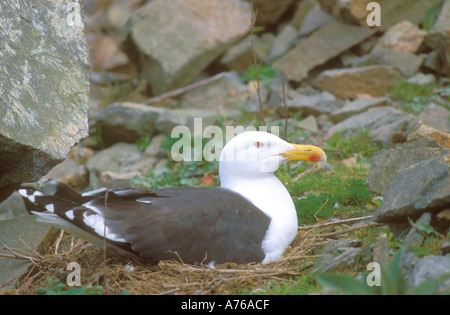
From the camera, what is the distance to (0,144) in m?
4.14

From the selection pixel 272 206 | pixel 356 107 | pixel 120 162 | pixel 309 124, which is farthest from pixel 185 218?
pixel 356 107

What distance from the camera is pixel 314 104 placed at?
26.9 ft

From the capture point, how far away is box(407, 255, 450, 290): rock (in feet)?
10.2

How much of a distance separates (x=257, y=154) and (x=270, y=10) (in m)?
6.60

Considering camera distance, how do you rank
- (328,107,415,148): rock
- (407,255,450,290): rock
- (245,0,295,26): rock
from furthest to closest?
(245,0,295,26): rock → (328,107,415,148): rock → (407,255,450,290): rock

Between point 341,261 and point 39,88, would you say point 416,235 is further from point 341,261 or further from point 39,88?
point 39,88

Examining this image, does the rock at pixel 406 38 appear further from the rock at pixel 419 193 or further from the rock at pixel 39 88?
the rock at pixel 419 193

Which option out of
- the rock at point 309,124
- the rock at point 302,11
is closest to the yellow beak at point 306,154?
the rock at point 309,124

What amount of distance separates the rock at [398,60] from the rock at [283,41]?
5.65ft

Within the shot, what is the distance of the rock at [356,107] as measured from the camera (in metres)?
7.79

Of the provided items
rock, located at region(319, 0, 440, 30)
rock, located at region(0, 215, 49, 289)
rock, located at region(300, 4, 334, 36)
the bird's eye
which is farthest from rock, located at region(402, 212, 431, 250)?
rock, located at region(300, 4, 334, 36)

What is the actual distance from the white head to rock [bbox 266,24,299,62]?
556 cm

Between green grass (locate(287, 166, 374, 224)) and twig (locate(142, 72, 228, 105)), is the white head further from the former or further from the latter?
twig (locate(142, 72, 228, 105))

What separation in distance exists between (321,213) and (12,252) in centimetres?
246
